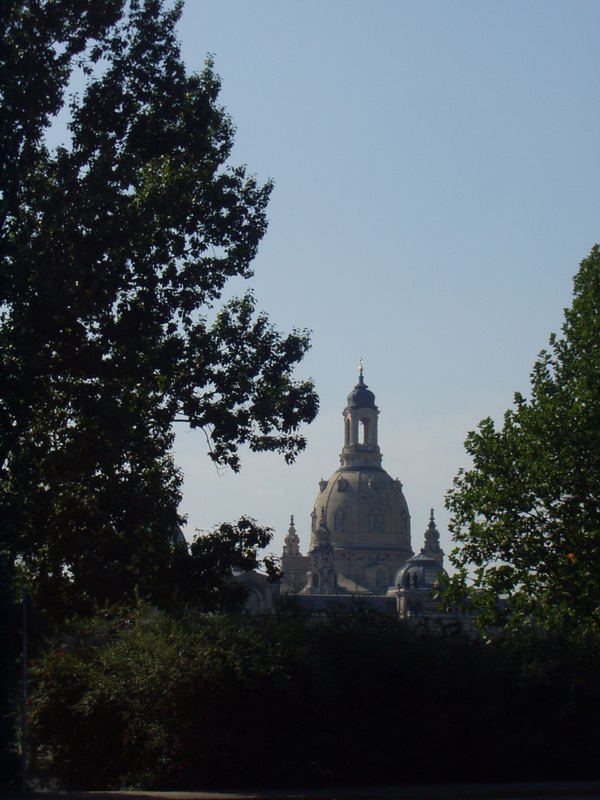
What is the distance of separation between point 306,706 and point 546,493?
39.6 feet

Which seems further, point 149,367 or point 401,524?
point 401,524

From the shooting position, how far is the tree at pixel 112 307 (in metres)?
22.0

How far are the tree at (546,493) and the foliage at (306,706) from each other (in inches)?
287

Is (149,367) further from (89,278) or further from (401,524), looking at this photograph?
(401,524)

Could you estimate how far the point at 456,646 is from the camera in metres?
21.3

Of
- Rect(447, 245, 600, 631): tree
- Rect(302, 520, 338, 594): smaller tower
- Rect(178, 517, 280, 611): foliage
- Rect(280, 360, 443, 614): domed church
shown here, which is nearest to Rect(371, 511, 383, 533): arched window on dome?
Rect(280, 360, 443, 614): domed church

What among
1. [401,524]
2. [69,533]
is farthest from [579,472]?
[401,524]

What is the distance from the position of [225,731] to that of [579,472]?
13383 millimetres

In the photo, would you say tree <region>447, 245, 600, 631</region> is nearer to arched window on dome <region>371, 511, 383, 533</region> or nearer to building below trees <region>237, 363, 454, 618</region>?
building below trees <region>237, 363, 454, 618</region>

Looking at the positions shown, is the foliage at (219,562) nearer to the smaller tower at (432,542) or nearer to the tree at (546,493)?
the tree at (546,493)

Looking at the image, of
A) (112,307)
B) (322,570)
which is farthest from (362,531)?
(112,307)

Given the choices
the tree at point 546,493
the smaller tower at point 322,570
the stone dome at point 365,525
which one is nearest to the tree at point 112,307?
the tree at point 546,493

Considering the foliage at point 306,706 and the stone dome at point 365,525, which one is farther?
the stone dome at point 365,525

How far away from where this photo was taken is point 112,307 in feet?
75.2
